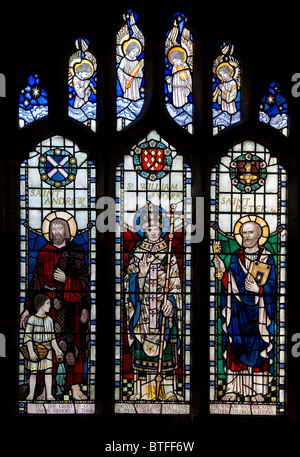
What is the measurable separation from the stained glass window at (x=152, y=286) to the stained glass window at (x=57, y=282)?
0.30 m

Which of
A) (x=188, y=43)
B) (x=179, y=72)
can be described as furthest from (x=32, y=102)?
(x=188, y=43)

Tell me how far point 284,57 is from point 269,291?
2.34 metres

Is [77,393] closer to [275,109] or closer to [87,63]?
[87,63]

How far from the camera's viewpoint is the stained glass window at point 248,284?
5.76 metres

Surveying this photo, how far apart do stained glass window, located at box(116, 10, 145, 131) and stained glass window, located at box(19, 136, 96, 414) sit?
0.75 m

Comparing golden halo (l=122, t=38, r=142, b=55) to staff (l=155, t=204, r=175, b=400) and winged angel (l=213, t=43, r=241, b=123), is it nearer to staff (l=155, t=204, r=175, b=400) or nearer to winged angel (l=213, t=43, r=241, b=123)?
winged angel (l=213, t=43, r=241, b=123)

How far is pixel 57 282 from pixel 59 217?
25.2 inches

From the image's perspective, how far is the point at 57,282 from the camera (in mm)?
5758

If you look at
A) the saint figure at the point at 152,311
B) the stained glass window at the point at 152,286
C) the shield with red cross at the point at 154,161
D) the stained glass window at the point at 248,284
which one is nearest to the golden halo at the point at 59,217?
the stained glass window at the point at 152,286

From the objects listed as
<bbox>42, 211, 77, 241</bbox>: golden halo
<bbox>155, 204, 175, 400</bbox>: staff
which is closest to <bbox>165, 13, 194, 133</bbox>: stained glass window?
<bbox>155, 204, 175, 400</bbox>: staff

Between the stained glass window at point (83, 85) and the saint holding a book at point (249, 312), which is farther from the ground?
the stained glass window at point (83, 85)

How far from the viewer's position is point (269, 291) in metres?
5.81

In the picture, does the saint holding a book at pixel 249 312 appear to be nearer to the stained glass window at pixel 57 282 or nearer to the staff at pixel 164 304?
the staff at pixel 164 304
